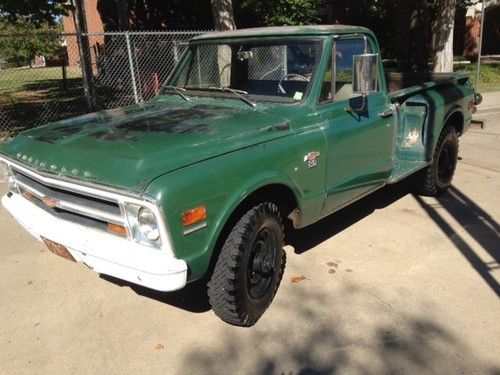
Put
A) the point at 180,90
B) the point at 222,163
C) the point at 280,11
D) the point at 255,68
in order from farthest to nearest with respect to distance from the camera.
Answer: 1. the point at 280,11
2. the point at 180,90
3. the point at 255,68
4. the point at 222,163

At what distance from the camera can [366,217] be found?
5.25m

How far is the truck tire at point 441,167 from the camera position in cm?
555

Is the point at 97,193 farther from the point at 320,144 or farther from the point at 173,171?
the point at 320,144

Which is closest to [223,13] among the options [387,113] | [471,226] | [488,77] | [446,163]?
[446,163]

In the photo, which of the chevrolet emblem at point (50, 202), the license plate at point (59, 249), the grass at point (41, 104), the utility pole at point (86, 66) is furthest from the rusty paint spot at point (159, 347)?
the grass at point (41, 104)

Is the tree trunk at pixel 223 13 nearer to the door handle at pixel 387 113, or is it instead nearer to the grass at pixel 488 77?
the door handle at pixel 387 113

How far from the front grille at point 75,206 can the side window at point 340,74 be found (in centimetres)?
183

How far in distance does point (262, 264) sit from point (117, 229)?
3.31 ft

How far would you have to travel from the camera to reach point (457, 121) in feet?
19.5

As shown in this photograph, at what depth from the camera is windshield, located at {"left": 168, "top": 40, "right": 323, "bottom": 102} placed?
13.0 feet

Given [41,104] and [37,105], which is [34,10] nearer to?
[37,105]

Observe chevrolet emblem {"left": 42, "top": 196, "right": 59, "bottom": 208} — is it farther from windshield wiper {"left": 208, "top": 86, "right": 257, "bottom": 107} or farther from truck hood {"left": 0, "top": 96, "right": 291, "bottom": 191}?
windshield wiper {"left": 208, "top": 86, "right": 257, "bottom": 107}

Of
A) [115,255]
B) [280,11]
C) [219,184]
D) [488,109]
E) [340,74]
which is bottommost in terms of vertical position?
[488,109]

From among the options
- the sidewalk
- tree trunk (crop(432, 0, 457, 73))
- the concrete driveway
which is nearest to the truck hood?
the concrete driveway
